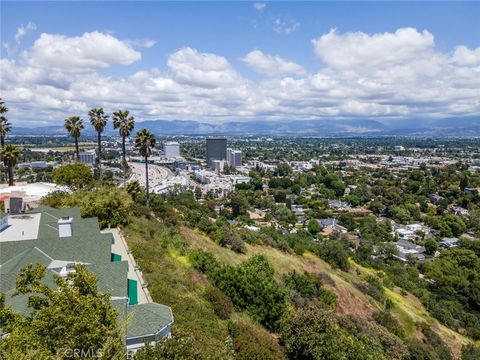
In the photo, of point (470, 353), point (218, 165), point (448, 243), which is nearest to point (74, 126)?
point (470, 353)

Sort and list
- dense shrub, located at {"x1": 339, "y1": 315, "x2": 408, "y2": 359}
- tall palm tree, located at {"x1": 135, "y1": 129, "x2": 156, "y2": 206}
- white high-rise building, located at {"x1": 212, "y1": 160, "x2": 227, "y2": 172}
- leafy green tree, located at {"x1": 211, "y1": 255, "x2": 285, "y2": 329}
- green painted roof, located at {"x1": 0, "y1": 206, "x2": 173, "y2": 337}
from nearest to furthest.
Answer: green painted roof, located at {"x1": 0, "y1": 206, "x2": 173, "y2": 337} → leafy green tree, located at {"x1": 211, "y1": 255, "x2": 285, "y2": 329} → dense shrub, located at {"x1": 339, "y1": 315, "x2": 408, "y2": 359} → tall palm tree, located at {"x1": 135, "y1": 129, "x2": 156, "y2": 206} → white high-rise building, located at {"x1": 212, "y1": 160, "x2": 227, "y2": 172}

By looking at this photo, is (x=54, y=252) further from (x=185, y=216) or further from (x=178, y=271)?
(x=185, y=216)

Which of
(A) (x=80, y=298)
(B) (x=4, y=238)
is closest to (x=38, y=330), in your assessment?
(A) (x=80, y=298)

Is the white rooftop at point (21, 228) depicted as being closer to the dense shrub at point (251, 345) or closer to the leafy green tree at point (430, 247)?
the dense shrub at point (251, 345)

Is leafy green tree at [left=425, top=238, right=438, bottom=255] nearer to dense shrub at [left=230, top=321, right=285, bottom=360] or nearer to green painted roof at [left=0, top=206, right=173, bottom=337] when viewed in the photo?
dense shrub at [left=230, top=321, right=285, bottom=360]

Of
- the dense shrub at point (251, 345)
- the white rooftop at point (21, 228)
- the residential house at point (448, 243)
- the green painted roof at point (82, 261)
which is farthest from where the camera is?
the residential house at point (448, 243)

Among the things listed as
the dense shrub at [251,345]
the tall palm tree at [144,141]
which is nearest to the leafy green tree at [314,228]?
the tall palm tree at [144,141]

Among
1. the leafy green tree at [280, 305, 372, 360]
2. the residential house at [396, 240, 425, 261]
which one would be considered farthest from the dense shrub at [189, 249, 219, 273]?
the residential house at [396, 240, 425, 261]
